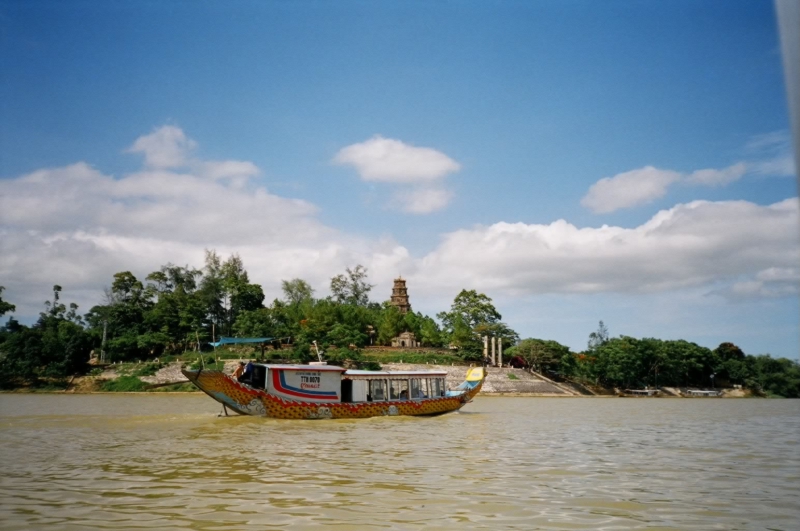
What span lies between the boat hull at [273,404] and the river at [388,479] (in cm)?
241

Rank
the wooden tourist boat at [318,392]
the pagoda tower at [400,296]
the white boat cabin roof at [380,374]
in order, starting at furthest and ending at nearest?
the pagoda tower at [400,296] < the white boat cabin roof at [380,374] < the wooden tourist boat at [318,392]

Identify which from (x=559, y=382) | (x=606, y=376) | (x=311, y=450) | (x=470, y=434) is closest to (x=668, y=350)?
(x=606, y=376)

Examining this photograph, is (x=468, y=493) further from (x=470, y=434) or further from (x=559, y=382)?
(x=559, y=382)

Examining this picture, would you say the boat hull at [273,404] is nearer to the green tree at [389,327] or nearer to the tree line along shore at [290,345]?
the tree line along shore at [290,345]

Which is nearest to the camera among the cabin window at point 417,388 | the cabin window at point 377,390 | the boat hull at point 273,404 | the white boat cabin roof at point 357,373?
the boat hull at point 273,404

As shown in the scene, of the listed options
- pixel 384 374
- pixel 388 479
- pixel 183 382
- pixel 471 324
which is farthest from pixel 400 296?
pixel 388 479

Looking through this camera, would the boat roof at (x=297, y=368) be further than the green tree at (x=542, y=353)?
No

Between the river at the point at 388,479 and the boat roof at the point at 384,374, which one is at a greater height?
the boat roof at the point at 384,374

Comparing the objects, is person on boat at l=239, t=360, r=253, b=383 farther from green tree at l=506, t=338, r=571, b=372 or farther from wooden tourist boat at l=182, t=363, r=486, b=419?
green tree at l=506, t=338, r=571, b=372

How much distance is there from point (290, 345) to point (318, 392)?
1468 inches

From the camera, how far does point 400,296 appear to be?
83750 mm

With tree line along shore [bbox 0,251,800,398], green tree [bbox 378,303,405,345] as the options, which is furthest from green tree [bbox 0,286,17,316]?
green tree [bbox 378,303,405,345]

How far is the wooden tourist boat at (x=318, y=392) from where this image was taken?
19.6 m

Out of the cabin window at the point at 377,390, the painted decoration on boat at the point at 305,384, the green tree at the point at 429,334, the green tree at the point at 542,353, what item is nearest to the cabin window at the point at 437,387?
the cabin window at the point at 377,390
